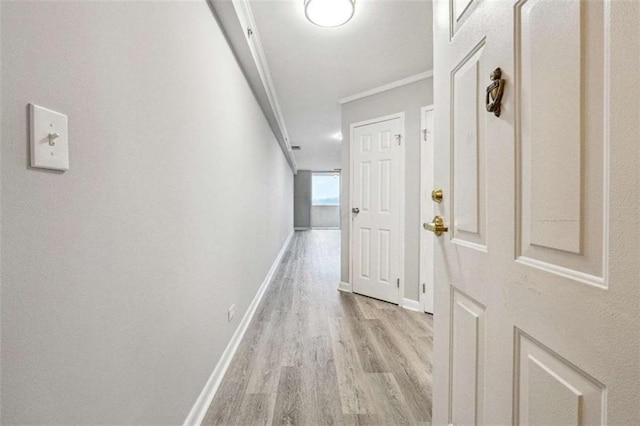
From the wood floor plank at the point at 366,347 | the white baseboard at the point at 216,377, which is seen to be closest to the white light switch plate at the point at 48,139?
the white baseboard at the point at 216,377

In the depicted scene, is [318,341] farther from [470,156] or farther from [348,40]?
[348,40]

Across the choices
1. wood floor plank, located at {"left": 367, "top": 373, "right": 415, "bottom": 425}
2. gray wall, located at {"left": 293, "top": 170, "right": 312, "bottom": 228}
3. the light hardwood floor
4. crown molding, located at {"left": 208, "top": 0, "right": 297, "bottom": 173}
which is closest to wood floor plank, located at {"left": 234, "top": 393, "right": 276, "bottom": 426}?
the light hardwood floor

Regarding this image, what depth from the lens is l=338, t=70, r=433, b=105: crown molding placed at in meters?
2.66

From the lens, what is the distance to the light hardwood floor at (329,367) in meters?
1.40

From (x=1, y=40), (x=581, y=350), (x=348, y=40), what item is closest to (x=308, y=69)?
(x=348, y=40)

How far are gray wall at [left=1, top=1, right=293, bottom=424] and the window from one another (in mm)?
9502

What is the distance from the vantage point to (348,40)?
85.6 inches

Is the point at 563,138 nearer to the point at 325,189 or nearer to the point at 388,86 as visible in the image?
the point at 388,86

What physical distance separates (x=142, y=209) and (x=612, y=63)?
1183 mm

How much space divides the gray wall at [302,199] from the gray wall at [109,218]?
350 inches

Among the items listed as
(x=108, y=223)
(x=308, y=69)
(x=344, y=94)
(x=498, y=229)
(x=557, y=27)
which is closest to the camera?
(x=557, y=27)

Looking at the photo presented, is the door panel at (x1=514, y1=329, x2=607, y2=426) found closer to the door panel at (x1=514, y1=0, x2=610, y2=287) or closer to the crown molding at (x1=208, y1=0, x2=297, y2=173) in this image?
the door panel at (x1=514, y1=0, x2=610, y2=287)

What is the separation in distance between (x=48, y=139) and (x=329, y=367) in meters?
1.78

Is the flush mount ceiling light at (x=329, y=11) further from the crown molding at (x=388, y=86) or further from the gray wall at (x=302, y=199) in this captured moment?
the gray wall at (x=302, y=199)
